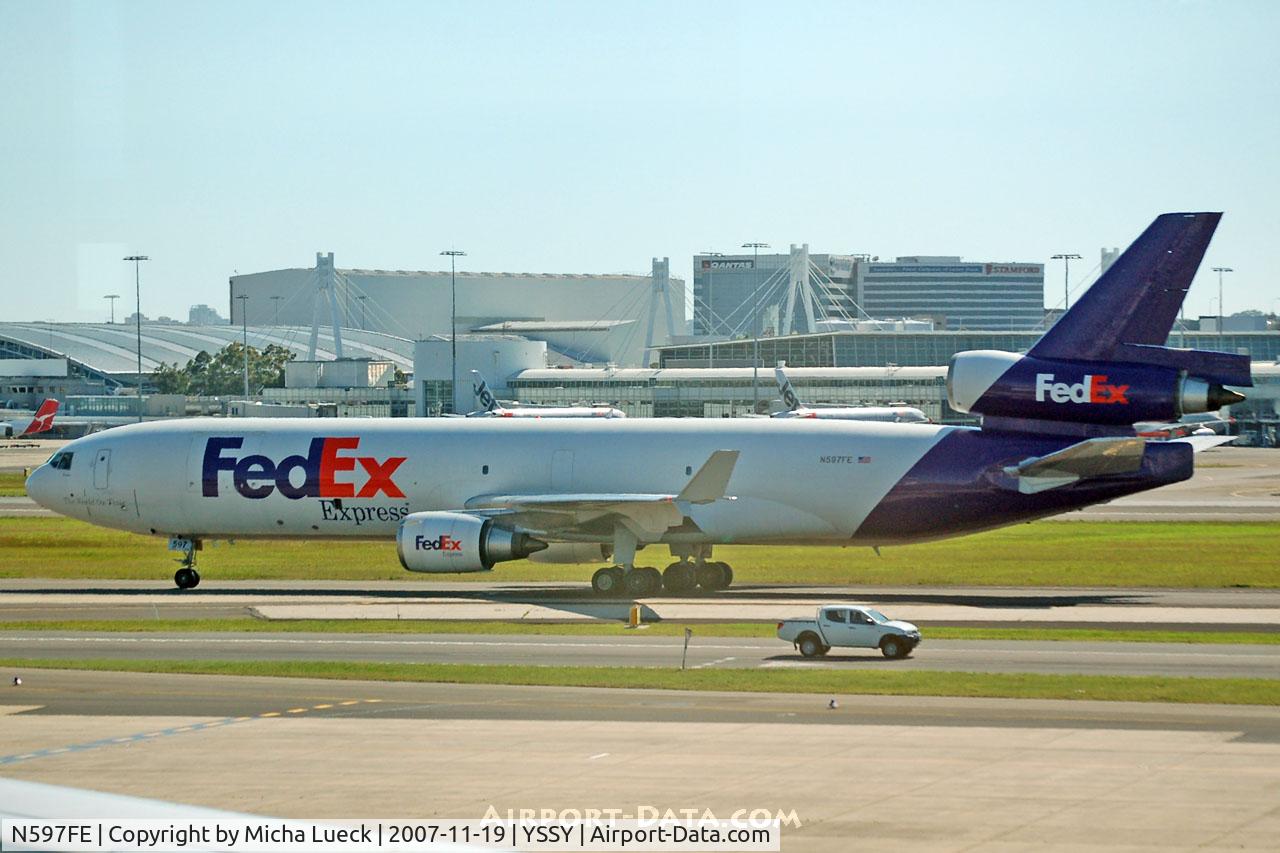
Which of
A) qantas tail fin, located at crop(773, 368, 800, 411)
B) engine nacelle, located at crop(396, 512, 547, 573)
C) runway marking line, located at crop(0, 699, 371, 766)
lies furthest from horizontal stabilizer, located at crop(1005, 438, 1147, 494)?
qantas tail fin, located at crop(773, 368, 800, 411)

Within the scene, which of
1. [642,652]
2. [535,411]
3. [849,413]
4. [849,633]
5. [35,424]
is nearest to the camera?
[849,633]

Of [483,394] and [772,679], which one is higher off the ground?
[483,394]

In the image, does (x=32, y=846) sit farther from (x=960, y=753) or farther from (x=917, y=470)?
(x=917, y=470)

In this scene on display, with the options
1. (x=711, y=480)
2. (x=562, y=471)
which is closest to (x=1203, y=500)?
(x=562, y=471)

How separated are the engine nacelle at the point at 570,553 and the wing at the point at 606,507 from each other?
1.98 ft

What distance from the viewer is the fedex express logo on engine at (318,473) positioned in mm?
46594

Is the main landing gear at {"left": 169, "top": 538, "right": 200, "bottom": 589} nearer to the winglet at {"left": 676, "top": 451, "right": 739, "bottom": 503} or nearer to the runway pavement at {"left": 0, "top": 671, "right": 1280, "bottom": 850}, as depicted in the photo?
the winglet at {"left": 676, "top": 451, "right": 739, "bottom": 503}

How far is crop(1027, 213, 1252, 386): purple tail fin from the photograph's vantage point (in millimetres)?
40969

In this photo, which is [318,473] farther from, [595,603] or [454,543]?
[595,603]

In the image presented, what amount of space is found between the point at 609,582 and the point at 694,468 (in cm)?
433

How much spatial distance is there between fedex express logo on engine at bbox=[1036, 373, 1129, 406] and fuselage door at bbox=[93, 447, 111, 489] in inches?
1124

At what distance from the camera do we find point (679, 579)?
148 feet

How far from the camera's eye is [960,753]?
21641 millimetres

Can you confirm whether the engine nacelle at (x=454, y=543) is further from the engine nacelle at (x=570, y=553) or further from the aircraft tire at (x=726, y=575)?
the aircraft tire at (x=726, y=575)
